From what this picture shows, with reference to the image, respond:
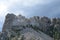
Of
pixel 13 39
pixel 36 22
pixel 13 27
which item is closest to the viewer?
pixel 13 39

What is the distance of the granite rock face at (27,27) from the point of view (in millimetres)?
134125

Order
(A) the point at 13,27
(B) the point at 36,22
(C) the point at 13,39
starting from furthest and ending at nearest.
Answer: (B) the point at 36,22 < (A) the point at 13,27 < (C) the point at 13,39

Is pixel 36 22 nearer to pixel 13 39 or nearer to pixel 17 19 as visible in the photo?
pixel 17 19

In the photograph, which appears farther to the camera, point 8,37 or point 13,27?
point 13,27

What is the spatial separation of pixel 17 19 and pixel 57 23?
33.4 m

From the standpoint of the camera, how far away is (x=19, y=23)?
162 meters

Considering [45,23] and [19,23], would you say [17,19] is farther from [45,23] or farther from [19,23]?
[45,23]

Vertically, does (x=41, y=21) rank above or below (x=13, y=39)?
above

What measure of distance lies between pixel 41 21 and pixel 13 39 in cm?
4498

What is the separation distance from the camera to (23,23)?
161750 millimetres

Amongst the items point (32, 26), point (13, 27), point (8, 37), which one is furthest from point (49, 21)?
point (8, 37)

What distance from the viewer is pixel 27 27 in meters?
152

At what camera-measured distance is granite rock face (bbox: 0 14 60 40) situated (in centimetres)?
13412

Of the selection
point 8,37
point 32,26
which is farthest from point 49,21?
point 8,37
